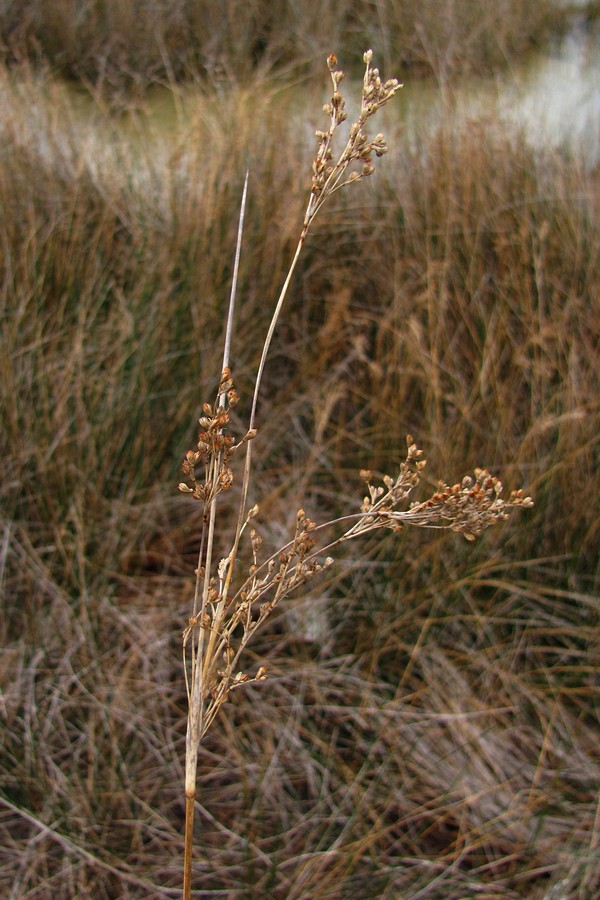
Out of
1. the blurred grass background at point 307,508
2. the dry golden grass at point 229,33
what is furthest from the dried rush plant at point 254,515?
the dry golden grass at point 229,33

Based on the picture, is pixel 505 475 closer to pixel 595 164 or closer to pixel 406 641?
pixel 406 641

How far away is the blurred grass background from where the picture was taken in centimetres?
143

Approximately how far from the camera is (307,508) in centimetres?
196

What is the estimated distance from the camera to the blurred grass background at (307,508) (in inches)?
56.3

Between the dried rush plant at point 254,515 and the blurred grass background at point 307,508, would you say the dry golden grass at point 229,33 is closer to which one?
the blurred grass background at point 307,508

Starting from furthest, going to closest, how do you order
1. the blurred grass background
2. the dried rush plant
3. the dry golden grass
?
the dry golden grass < the blurred grass background < the dried rush plant

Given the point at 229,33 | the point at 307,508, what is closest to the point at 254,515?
the point at 307,508

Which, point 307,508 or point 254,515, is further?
point 307,508

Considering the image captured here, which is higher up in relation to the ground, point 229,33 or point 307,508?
point 229,33

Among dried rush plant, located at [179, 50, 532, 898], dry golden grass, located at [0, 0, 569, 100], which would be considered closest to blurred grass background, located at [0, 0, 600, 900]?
dried rush plant, located at [179, 50, 532, 898]

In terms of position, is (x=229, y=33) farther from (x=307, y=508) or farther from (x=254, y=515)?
(x=254, y=515)

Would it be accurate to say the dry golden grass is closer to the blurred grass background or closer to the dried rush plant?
the blurred grass background

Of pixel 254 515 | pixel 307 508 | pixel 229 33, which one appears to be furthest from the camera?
pixel 229 33

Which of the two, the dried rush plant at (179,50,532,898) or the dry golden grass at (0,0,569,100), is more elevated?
the dry golden grass at (0,0,569,100)
